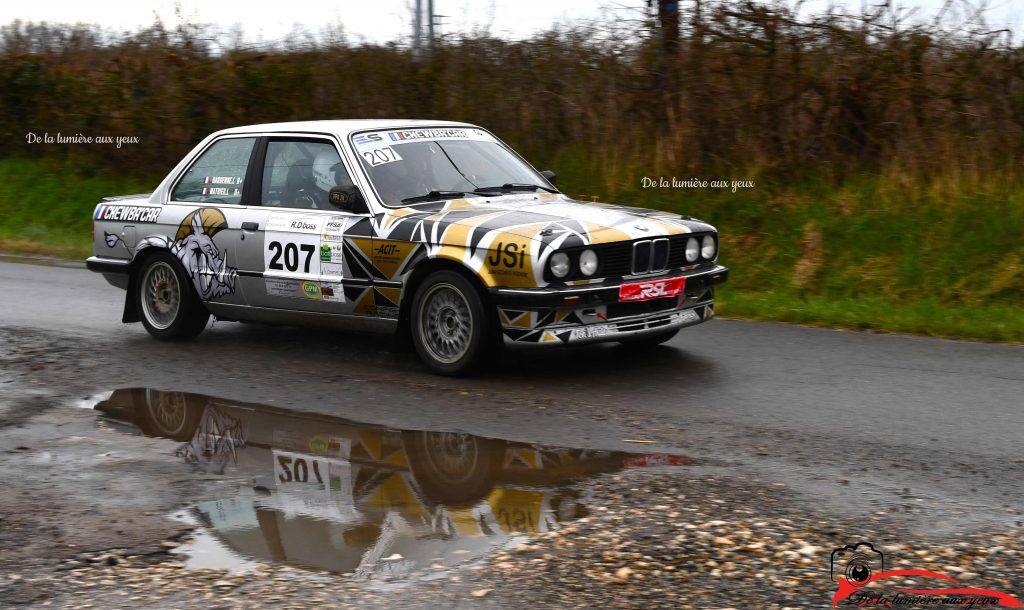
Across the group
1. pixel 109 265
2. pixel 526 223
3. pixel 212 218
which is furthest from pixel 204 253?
pixel 526 223

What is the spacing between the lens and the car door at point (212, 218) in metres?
9.41

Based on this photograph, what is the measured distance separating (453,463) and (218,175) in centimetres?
435

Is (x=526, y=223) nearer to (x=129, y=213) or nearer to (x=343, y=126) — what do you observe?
(x=343, y=126)

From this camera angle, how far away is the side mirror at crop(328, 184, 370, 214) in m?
8.66

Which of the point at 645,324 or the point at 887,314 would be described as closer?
the point at 645,324

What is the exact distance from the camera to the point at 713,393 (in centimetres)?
776

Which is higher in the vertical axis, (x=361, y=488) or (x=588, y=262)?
(x=588, y=262)

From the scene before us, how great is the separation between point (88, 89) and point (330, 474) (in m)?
17.2

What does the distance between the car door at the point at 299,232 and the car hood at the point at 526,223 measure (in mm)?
484

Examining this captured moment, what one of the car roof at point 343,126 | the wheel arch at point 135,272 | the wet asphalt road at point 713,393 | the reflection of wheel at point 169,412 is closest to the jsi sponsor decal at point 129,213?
the wheel arch at point 135,272

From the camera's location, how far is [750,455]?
6262 millimetres

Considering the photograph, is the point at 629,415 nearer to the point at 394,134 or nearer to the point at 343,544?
the point at 343,544

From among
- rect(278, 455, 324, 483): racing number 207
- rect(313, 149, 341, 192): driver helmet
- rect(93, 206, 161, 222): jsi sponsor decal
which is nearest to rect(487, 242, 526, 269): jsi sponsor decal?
rect(313, 149, 341, 192): driver helmet

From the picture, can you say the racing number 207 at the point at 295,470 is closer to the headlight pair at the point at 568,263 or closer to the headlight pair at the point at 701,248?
the headlight pair at the point at 568,263
